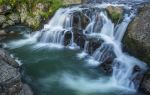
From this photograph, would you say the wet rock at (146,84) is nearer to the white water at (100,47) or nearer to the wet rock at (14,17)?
the white water at (100,47)

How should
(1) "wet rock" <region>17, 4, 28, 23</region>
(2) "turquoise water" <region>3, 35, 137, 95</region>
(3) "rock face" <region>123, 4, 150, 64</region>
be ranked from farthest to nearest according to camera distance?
(1) "wet rock" <region>17, 4, 28, 23</region>
(3) "rock face" <region>123, 4, 150, 64</region>
(2) "turquoise water" <region>3, 35, 137, 95</region>

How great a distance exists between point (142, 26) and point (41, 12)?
6.91m

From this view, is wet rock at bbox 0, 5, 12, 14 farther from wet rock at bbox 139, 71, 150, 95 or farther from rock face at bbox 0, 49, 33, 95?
wet rock at bbox 139, 71, 150, 95

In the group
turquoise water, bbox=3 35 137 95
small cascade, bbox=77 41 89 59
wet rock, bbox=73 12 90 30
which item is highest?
wet rock, bbox=73 12 90 30

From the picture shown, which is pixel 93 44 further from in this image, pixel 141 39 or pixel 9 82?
pixel 9 82

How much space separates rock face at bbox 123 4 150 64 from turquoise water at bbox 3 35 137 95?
1.65m

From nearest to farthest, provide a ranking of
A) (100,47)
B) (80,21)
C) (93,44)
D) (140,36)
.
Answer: (140,36) < (100,47) < (93,44) < (80,21)

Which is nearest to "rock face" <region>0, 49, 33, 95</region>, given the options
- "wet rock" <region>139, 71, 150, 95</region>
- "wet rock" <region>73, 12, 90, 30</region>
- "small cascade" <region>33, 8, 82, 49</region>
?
"wet rock" <region>139, 71, 150, 95</region>

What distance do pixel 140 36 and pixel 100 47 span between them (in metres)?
2.31

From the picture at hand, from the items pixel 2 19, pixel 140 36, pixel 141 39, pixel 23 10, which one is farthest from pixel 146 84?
pixel 2 19

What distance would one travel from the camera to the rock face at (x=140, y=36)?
12.1 metres

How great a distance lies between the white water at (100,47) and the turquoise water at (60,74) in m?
0.04

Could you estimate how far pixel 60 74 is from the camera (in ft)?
41.6

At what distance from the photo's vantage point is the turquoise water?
11.5 m
